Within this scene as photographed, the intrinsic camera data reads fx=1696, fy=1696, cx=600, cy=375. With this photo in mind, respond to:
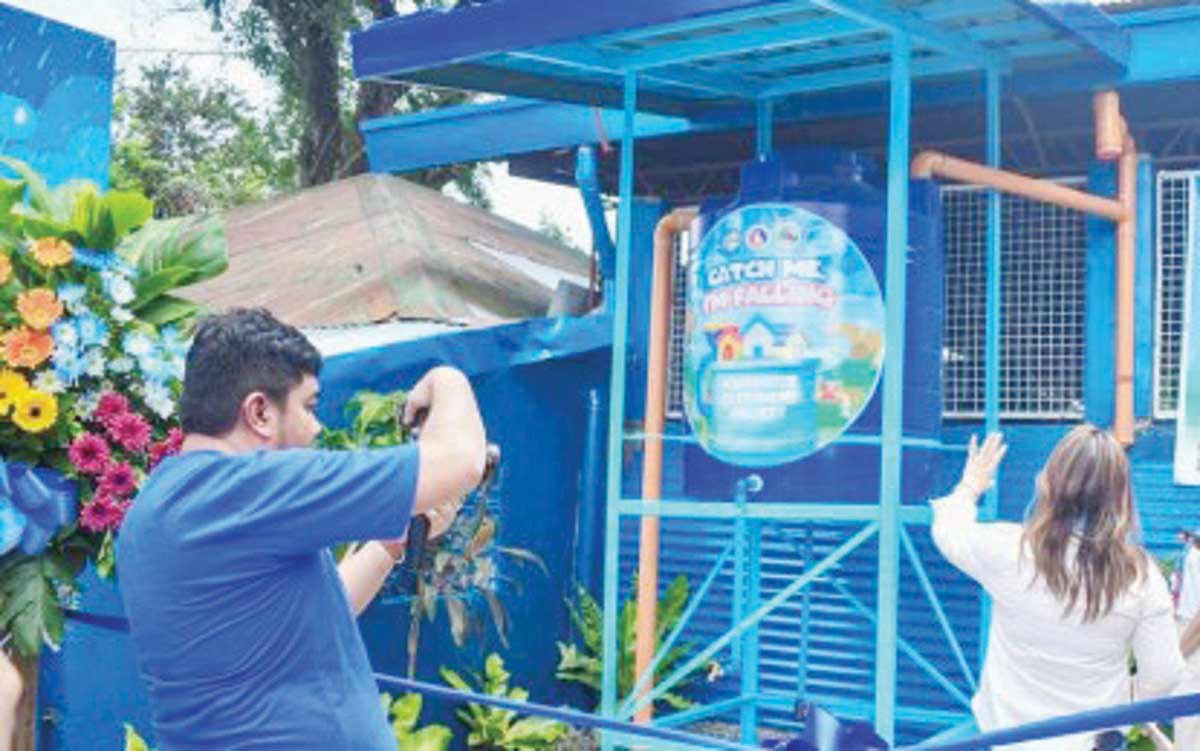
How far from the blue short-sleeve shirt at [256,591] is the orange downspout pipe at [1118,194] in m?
5.05

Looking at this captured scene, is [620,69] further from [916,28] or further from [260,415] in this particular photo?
[260,415]

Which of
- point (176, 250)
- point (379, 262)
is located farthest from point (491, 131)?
point (176, 250)

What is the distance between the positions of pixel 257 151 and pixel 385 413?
44.0 feet

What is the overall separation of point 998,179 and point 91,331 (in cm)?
430

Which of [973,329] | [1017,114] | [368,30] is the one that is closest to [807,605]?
[973,329]

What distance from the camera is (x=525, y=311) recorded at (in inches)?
402

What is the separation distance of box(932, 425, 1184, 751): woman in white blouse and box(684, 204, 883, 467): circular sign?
240 centimetres

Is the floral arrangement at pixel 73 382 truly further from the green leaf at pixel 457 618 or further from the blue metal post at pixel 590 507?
the blue metal post at pixel 590 507

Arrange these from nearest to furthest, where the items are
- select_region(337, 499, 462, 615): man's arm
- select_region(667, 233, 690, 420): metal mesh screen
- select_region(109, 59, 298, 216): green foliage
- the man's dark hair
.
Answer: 1. the man's dark hair
2. select_region(337, 499, 462, 615): man's arm
3. select_region(667, 233, 690, 420): metal mesh screen
4. select_region(109, 59, 298, 216): green foliage

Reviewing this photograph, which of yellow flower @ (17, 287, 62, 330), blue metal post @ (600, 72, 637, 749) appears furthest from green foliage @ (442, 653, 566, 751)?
yellow flower @ (17, 287, 62, 330)

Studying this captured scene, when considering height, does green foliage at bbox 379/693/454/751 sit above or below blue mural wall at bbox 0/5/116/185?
below

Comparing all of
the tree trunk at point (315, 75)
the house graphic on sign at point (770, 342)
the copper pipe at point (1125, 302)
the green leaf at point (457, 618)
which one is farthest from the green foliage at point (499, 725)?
the tree trunk at point (315, 75)

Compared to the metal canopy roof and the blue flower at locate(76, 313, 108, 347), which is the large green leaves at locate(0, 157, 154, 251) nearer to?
the blue flower at locate(76, 313, 108, 347)

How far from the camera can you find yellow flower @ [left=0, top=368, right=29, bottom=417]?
4.23 metres
